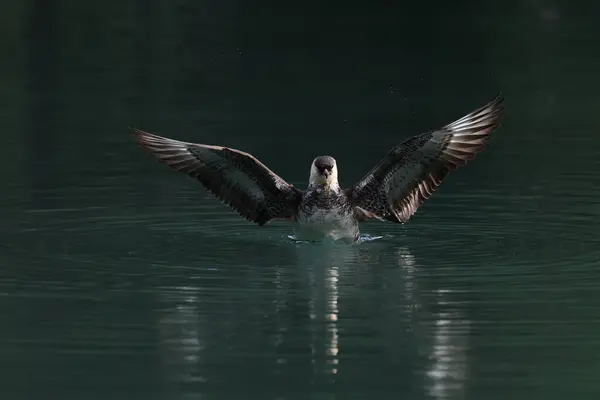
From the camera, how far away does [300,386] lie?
10797 millimetres

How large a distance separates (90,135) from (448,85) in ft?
29.9

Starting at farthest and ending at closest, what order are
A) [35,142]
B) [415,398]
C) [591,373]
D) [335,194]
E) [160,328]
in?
1. [35,142]
2. [335,194]
3. [160,328]
4. [591,373]
5. [415,398]

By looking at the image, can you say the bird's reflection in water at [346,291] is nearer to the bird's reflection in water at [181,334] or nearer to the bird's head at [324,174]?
the bird's head at [324,174]

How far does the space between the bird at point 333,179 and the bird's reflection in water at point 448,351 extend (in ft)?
8.97

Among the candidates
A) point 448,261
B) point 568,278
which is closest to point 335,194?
point 448,261

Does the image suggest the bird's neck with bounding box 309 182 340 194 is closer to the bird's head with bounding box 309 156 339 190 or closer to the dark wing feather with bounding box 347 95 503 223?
the bird's head with bounding box 309 156 339 190

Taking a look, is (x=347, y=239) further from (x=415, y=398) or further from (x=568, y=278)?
(x=415, y=398)

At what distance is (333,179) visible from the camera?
648 inches

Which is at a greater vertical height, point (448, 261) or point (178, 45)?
point (178, 45)

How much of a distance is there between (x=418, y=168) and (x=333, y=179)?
93 centimetres

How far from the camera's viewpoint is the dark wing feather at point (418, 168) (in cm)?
1655

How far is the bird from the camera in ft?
53.7

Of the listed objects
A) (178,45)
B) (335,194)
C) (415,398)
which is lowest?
(415,398)

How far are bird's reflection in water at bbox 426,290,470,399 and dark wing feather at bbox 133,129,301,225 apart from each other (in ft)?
10.8
